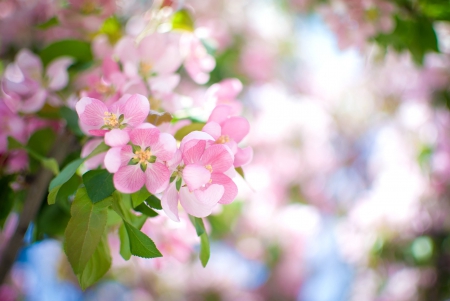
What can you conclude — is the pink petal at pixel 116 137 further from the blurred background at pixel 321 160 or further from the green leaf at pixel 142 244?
the blurred background at pixel 321 160

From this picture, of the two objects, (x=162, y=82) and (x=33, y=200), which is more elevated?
(x=162, y=82)

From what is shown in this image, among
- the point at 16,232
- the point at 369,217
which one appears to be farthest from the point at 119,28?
the point at 369,217

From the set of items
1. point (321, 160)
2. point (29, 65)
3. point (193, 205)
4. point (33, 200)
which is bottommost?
point (321, 160)

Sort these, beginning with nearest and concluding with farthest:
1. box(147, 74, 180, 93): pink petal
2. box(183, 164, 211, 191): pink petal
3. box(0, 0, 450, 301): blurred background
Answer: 1. box(183, 164, 211, 191): pink petal
2. box(147, 74, 180, 93): pink petal
3. box(0, 0, 450, 301): blurred background

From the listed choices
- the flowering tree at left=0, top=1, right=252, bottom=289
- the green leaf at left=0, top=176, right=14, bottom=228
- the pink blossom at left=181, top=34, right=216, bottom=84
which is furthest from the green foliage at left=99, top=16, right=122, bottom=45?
the green leaf at left=0, top=176, right=14, bottom=228

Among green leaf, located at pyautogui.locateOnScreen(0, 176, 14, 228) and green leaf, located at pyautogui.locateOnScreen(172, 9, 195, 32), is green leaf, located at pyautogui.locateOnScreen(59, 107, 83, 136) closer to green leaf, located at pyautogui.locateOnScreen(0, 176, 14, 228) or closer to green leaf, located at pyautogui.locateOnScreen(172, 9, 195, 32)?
green leaf, located at pyautogui.locateOnScreen(0, 176, 14, 228)

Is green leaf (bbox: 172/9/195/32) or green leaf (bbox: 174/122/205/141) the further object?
green leaf (bbox: 172/9/195/32)

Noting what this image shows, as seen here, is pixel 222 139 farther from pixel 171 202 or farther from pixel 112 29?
pixel 112 29

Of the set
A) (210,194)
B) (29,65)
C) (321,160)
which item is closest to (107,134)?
(210,194)
